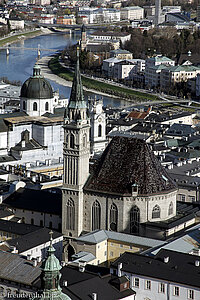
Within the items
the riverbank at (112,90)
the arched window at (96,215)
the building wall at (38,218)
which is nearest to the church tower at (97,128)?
the building wall at (38,218)

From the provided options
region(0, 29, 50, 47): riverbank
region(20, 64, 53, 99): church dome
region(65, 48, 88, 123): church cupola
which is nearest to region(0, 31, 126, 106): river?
region(0, 29, 50, 47): riverbank

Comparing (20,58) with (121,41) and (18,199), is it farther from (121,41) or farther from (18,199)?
(18,199)

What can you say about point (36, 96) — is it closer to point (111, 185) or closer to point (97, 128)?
point (97, 128)

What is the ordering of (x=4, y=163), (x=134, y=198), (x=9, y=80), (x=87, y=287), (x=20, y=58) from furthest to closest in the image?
(x=20, y=58) → (x=9, y=80) → (x=4, y=163) → (x=134, y=198) → (x=87, y=287)

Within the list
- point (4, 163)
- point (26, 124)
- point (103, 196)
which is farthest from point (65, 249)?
point (26, 124)

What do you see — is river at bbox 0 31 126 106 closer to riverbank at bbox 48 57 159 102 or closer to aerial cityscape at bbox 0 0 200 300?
riverbank at bbox 48 57 159 102
